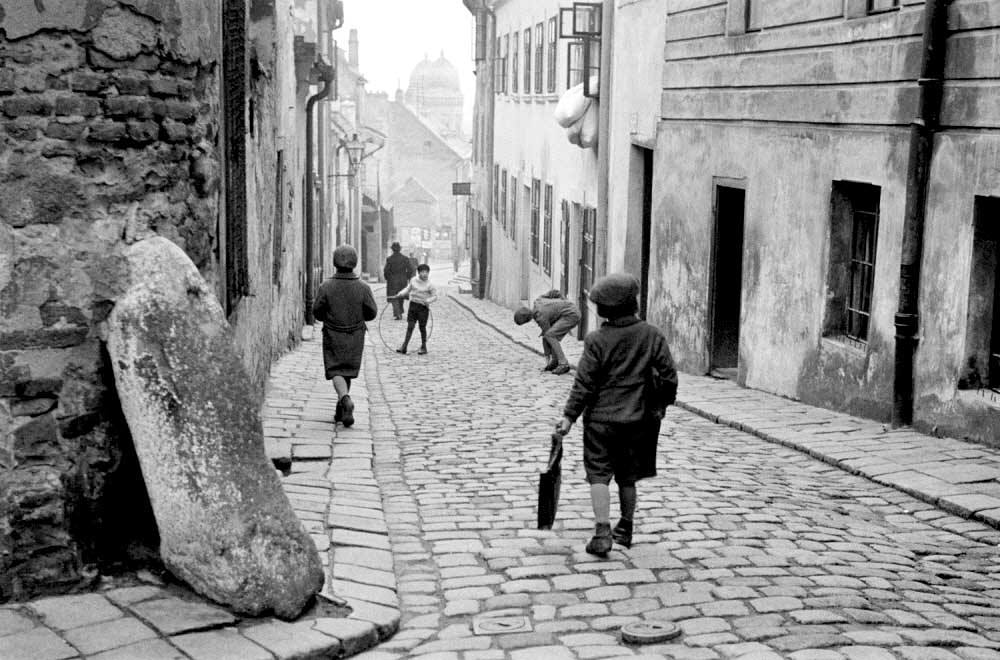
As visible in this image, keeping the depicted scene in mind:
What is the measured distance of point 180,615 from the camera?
5.58 meters

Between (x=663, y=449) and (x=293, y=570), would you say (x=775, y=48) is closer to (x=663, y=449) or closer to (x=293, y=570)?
(x=663, y=449)

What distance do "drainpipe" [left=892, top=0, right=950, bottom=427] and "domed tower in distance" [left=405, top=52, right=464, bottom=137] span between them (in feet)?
373

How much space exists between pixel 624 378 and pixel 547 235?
19273 mm

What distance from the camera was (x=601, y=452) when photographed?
23.7 ft

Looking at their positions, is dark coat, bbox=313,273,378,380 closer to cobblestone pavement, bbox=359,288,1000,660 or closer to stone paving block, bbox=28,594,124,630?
cobblestone pavement, bbox=359,288,1000,660

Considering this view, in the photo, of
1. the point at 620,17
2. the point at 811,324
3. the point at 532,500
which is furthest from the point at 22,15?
the point at 620,17

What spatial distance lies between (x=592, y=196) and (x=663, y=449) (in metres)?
11.1

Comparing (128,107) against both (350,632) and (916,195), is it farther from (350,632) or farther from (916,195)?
(916,195)

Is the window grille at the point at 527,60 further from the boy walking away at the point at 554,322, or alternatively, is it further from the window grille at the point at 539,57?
the boy walking away at the point at 554,322

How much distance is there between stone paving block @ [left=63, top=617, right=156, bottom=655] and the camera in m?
5.22

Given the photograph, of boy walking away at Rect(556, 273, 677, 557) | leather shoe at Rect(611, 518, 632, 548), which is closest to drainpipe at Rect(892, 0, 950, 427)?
boy walking away at Rect(556, 273, 677, 557)

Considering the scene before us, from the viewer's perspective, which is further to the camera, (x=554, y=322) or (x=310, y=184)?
(x=310, y=184)

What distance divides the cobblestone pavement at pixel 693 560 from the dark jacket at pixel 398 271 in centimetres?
1459

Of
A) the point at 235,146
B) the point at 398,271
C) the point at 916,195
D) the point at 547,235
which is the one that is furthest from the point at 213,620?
the point at 547,235
